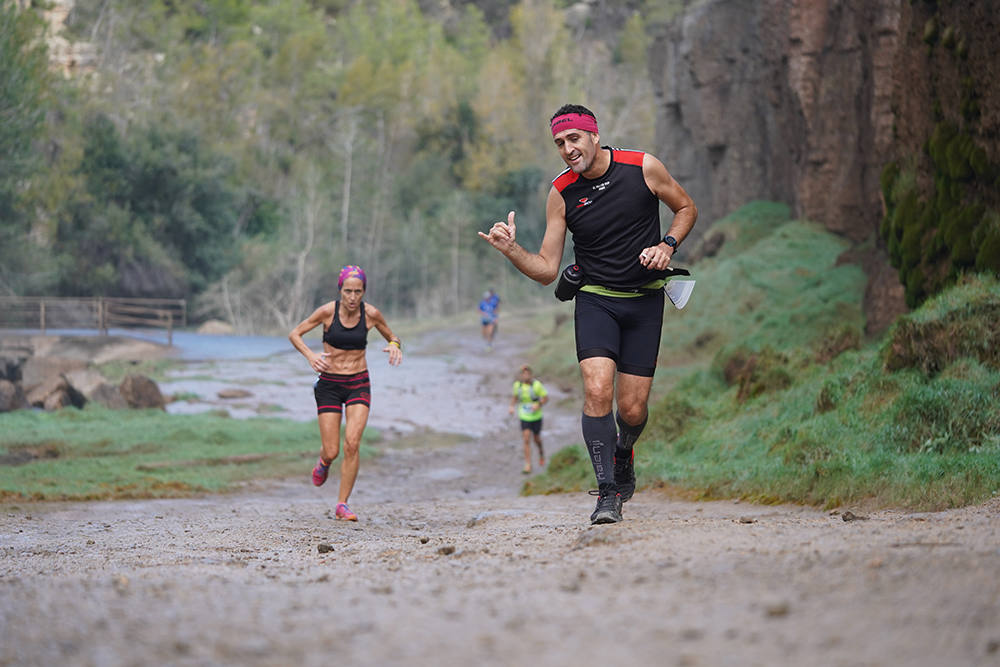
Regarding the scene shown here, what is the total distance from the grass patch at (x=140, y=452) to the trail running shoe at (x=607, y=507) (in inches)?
268

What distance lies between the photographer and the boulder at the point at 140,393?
765 inches

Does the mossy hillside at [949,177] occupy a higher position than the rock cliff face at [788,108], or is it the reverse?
the rock cliff face at [788,108]

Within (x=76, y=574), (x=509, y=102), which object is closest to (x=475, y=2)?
(x=509, y=102)

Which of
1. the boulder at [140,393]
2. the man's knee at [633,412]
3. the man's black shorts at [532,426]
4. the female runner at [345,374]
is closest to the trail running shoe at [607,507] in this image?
→ the man's knee at [633,412]

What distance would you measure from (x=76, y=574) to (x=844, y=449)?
576cm

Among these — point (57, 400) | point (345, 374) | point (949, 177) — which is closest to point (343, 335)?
point (345, 374)

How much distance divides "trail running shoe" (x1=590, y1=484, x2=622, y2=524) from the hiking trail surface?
157mm

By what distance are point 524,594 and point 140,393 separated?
55.8 feet

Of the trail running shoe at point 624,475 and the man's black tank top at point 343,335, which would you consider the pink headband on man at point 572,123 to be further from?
the man's black tank top at point 343,335

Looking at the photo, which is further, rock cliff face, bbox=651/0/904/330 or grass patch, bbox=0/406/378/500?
rock cliff face, bbox=651/0/904/330

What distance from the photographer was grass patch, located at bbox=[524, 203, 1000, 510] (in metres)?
7.38

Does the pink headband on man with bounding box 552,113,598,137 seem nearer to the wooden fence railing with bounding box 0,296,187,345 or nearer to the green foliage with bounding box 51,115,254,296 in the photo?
the wooden fence railing with bounding box 0,296,187,345

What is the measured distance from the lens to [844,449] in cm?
852

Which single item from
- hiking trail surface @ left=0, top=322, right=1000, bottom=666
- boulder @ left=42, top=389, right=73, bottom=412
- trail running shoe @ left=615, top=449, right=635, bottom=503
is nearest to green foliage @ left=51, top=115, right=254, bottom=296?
boulder @ left=42, top=389, right=73, bottom=412
